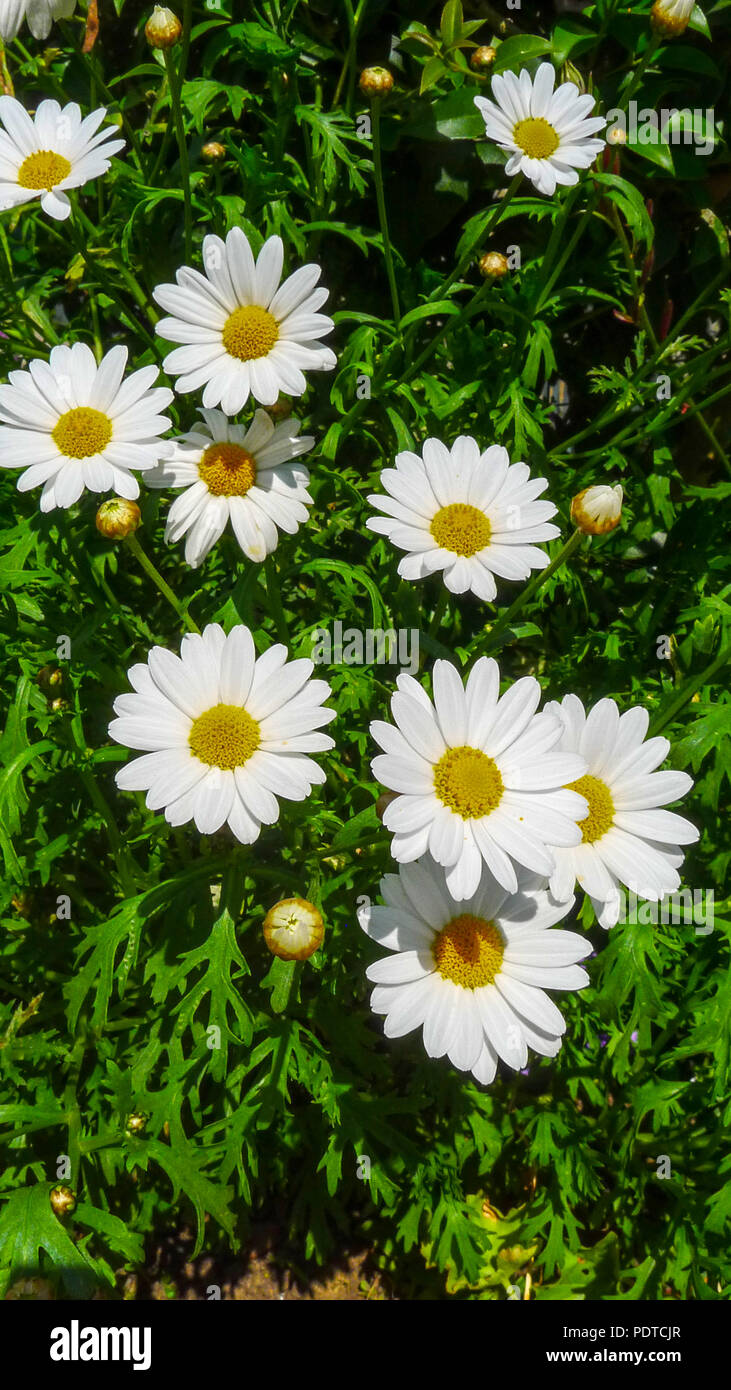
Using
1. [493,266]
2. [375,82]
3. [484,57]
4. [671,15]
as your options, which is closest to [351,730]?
[493,266]

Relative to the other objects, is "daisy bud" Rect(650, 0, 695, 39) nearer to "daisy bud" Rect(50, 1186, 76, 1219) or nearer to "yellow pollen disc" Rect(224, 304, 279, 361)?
"yellow pollen disc" Rect(224, 304, 279, 361)

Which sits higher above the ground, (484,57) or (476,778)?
(484,57)

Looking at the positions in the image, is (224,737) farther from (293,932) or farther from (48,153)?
(48,153)

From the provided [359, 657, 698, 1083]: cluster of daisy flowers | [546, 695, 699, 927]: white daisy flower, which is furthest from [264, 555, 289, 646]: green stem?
[546, 695, 699, 927]: white daisy flower

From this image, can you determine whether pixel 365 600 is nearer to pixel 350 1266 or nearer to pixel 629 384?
pixel 629 384
